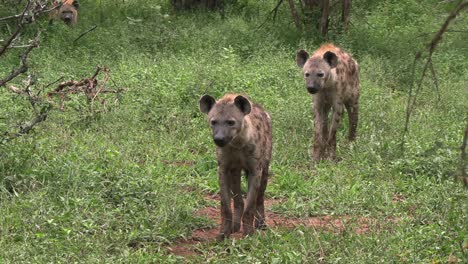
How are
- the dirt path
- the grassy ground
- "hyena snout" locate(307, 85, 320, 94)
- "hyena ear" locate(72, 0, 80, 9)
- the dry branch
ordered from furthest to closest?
"hyena ear" locate(72, 0, 80, 9) → the dry branch → "hyena snout" locate(307, 85, 320, 94) → the dirt path → the grassy ground

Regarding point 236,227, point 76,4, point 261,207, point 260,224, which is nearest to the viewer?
point 236,227

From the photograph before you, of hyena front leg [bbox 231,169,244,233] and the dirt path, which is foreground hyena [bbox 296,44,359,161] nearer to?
the dirt path

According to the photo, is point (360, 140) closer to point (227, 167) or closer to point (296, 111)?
point (296, 111)

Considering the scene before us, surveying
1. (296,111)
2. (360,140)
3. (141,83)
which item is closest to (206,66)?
(141,83)

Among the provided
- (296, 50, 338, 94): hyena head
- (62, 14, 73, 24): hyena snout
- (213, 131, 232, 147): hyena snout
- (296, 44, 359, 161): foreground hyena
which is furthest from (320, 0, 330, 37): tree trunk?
(213, 131, 232, 147): hyena snout

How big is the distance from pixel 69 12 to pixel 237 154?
8.29 meters

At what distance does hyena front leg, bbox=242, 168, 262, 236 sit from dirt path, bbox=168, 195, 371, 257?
11 cm

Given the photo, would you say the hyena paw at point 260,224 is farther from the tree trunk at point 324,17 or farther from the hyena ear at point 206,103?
the tree trunk at point 324,17

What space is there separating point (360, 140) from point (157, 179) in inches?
89.2

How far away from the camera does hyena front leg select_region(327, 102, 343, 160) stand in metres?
7.26

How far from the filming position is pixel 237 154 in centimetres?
513

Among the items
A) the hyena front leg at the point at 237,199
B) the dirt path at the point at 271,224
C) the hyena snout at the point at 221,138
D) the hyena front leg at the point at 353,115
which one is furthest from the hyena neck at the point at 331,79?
the hyena snout at the point at 221,138

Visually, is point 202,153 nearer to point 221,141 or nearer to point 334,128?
point 334,128

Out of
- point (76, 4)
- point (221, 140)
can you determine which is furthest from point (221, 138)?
point (76, 4)
